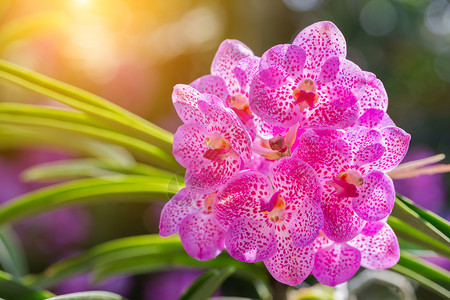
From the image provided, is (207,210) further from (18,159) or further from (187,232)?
(18,159)

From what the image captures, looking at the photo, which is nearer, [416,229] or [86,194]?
[416,229]

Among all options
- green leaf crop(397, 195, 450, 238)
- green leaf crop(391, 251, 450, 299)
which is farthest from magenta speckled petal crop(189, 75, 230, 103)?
green leaf crop(391, 251, 450, 299)

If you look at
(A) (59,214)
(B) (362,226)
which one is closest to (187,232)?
(B) (362,226)

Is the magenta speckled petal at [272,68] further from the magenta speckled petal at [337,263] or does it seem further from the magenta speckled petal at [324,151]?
the magenta speckled petal at [337,263]

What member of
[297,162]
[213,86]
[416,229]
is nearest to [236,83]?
[213,86]

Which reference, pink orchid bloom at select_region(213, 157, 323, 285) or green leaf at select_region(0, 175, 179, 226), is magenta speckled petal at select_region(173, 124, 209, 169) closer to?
pink orchid bloom at select_region(213, 157, 323, 285)

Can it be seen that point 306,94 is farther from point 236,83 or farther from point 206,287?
point 206,287
